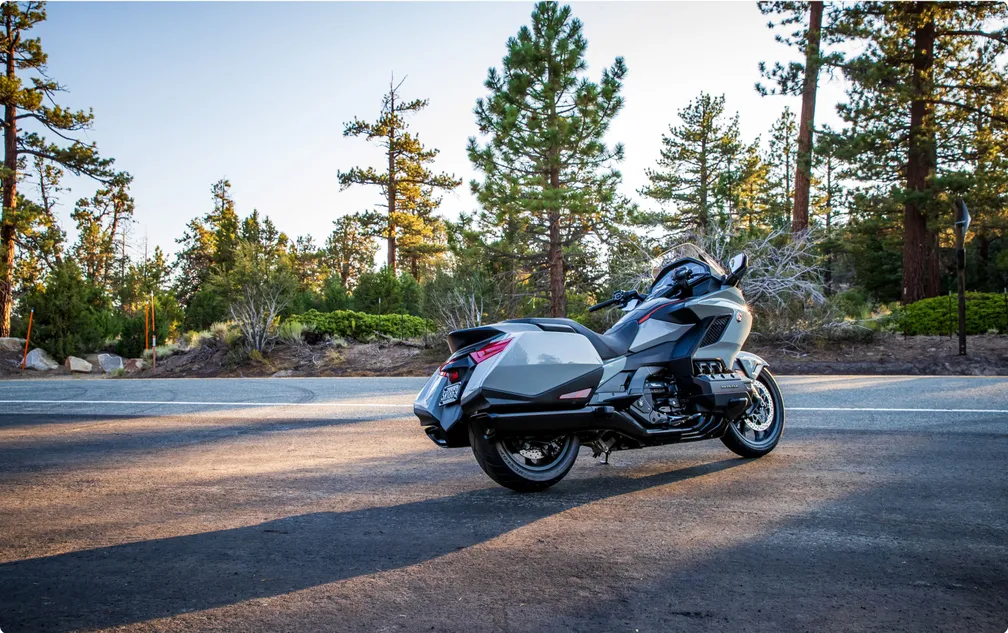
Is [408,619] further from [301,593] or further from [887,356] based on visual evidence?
[887,356]

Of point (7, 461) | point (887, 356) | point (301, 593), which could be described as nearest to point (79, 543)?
point (301, 593)

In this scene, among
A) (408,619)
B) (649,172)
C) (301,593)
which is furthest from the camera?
(649,172)

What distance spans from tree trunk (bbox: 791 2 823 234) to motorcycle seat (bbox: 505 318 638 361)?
2019 cm

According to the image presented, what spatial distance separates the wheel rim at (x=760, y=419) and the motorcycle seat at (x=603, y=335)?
44.6 inches

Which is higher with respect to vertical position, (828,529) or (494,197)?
(494,197)

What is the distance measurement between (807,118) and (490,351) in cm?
2393

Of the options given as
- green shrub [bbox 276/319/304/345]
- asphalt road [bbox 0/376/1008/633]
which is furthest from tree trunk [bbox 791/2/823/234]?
asphalt road [bbox 0/376/1008/633]

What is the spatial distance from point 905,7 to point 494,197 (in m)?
14.1

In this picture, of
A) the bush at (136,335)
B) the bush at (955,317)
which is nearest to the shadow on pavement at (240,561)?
the bush at (955,317)

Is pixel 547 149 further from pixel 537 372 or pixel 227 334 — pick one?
pixel 537 372

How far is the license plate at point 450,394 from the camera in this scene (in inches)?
170

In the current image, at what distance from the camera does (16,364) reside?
23.5m

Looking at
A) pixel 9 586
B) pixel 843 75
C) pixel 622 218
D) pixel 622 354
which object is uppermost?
pixel 843 75

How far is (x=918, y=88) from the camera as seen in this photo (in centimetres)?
2194
